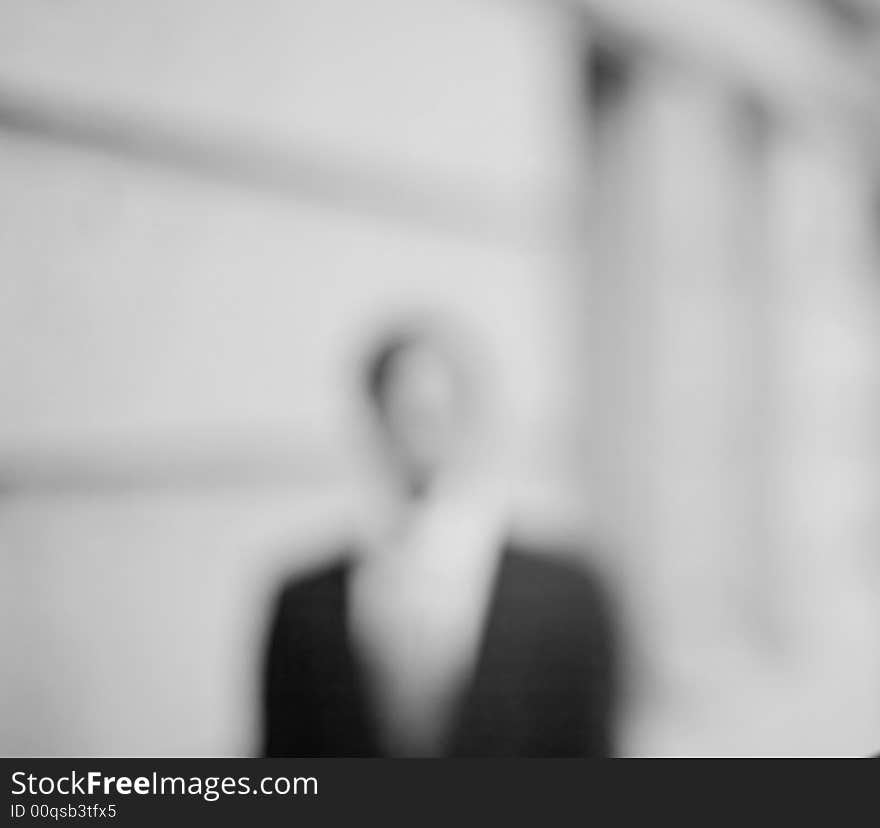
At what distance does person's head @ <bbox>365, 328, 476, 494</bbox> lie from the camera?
132 centimetres

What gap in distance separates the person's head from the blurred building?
0.45m

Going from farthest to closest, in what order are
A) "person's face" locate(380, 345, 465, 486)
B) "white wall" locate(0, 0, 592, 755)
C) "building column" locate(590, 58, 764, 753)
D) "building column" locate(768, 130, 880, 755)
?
"building column" locate(768, 130, 880, 755) → "building column" locate(590, 58, 764, 753) → "white wall" locate(0, 0, 592, 755) → "person's face" locate(380, 345, 465, 486)

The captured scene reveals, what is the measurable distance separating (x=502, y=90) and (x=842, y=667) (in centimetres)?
239

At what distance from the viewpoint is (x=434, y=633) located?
1.27 meters

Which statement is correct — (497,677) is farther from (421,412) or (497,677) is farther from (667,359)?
(667,359)

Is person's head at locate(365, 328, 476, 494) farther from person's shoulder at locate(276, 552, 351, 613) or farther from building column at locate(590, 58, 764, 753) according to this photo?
building column at locate(590, 58, 764, 753)

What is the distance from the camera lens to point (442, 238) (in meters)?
2.07

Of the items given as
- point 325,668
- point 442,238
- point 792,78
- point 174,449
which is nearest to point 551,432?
point 442,238

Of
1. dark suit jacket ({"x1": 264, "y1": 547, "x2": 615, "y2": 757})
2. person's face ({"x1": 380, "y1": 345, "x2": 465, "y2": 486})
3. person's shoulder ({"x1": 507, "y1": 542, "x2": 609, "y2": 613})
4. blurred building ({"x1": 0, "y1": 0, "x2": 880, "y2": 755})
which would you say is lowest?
dark suit jacket ({"x1": 264, "y1": 547, "x2": 615, "y2": 757})

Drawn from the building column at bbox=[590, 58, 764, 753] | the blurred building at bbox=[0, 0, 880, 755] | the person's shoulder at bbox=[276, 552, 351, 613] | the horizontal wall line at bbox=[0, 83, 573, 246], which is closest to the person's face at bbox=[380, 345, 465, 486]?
the person's shoulder at bbox=[276, 552, 351, 613]

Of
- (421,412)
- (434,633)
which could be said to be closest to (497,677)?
(434,633)

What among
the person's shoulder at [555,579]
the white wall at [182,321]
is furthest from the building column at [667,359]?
the person's shoulder at [555,579]

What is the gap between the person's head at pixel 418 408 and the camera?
1.32 metres

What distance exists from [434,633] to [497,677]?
11cm
